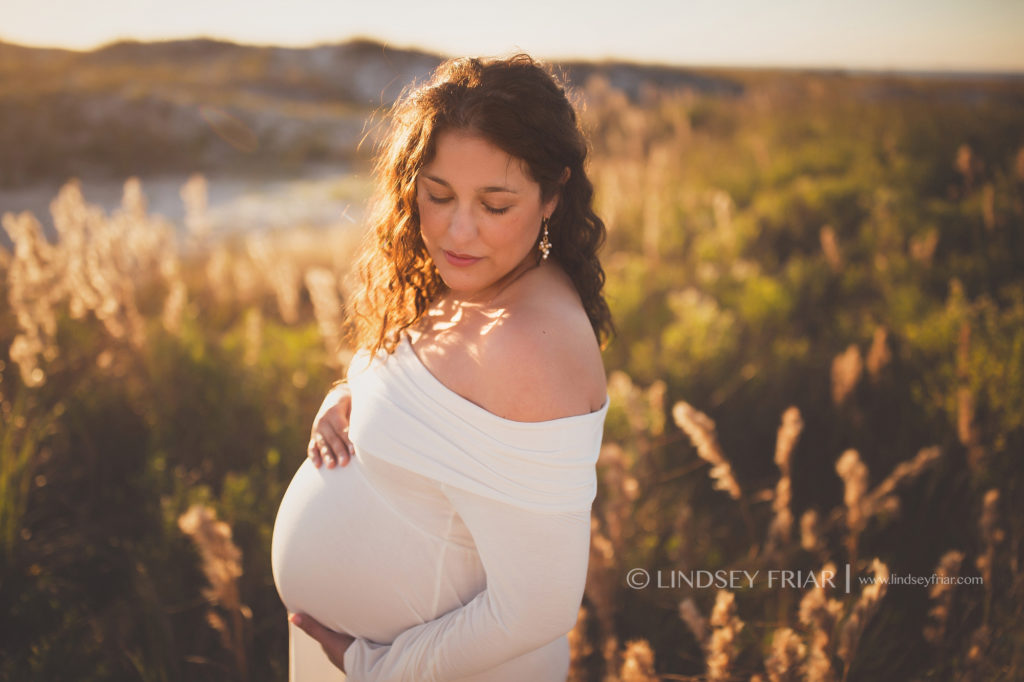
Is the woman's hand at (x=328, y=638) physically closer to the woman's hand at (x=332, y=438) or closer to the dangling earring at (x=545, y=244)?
the woman's hand at (x=332, y=438)

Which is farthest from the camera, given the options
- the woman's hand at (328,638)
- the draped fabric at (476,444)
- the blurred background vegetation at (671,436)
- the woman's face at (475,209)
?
the blurred background vegetation at (671,436)

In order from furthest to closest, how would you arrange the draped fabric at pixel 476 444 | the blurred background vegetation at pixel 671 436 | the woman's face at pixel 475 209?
the blurred background vegetation at pixel 671 436
the woman's face at pixel 475 209
the draped fabric at pixel 476 444

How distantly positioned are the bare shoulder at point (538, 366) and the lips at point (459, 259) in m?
0.17

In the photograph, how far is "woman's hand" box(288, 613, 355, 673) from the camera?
1578 millimetres

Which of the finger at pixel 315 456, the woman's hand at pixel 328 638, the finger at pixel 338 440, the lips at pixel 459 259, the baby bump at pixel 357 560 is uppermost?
the lips at pixel 459 259

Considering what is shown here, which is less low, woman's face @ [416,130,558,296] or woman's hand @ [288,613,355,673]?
woman's face @ [416,130,558,296]

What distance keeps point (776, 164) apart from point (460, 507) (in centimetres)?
746

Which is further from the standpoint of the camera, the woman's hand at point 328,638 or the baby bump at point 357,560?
the woman's hand at point 328,638

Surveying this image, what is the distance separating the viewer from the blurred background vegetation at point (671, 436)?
79.0 inches

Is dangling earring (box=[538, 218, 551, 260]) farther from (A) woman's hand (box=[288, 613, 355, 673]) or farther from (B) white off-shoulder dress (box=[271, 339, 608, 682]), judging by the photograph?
(A) woman's hand (box=[288, 613, 355, 673])

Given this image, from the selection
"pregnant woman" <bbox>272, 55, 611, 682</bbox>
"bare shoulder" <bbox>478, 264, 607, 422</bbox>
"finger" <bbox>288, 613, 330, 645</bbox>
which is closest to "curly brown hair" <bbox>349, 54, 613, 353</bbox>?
"pregnant woman" <bbox>272, 55, 611, 682</bbox>

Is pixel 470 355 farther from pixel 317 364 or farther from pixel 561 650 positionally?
pixel 317 364

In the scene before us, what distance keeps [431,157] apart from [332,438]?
79cm

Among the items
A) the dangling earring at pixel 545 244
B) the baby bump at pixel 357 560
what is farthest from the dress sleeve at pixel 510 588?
the dangling earring at pixel 545 244
